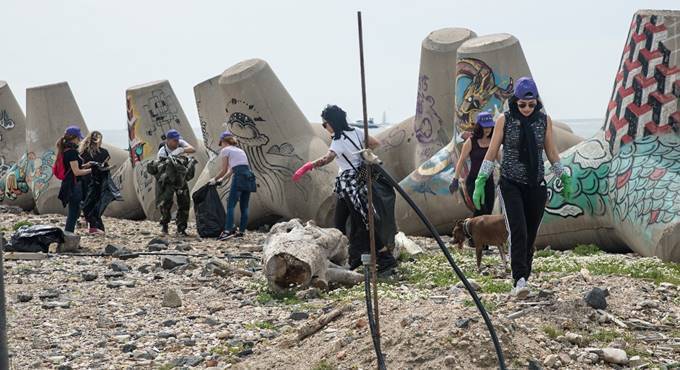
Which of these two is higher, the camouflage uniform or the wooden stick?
the wooden stick

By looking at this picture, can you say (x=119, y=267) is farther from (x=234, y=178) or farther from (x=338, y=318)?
(x=338, y=318)

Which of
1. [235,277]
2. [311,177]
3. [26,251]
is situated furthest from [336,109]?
[311,177]

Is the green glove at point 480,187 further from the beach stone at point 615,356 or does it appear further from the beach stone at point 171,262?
the beach stone at point 171,262

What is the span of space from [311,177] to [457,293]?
8195 millimetres

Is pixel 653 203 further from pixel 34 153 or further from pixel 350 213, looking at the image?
pixel 34 153

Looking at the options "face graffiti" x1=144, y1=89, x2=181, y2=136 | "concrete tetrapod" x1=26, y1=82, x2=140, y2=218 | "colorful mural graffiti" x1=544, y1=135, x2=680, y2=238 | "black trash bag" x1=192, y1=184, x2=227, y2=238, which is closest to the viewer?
"colorful mural graffiti" x1=544, y1=135, x2=680, y2=238

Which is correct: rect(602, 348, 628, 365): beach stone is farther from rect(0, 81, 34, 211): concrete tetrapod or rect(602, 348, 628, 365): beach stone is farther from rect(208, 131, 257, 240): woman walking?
rect(0, 81, 34, 211): concrete tetrapod

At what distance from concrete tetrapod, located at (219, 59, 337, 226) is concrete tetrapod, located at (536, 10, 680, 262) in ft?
16.6

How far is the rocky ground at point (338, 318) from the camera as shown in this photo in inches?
241

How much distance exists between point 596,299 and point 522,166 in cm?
111

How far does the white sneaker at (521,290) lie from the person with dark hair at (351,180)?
2.09 m

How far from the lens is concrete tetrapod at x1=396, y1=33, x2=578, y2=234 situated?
14.7 meters

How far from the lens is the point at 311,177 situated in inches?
630

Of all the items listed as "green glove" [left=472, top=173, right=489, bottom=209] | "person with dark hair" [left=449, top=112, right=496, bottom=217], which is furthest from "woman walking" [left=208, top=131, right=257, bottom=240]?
"green glove" [left=472, top=173, right=489, bottom=209]
